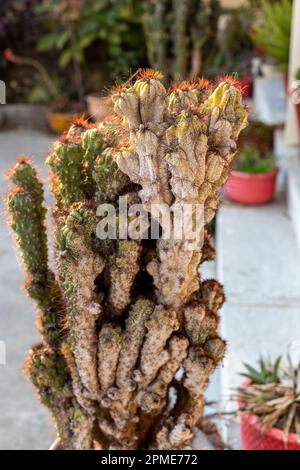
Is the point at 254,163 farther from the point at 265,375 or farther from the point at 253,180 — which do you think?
the point at 265,375

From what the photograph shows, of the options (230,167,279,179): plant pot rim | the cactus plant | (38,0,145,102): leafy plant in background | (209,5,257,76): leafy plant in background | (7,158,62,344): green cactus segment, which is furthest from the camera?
(38,0,145,102): leafy plant in background

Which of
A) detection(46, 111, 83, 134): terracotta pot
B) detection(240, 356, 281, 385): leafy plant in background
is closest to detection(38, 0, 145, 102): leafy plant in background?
detection(46, 111, 83, 134): terracotta pot

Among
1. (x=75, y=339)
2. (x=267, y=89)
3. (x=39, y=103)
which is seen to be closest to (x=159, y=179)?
(x=75, y=339)

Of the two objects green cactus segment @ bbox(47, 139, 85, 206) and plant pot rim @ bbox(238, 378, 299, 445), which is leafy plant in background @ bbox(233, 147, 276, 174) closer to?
plant pot rim @ bbox(238, 378, 299, 445)

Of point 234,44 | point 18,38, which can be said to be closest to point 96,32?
point 18,38

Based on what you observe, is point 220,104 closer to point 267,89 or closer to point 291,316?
point 291,316
